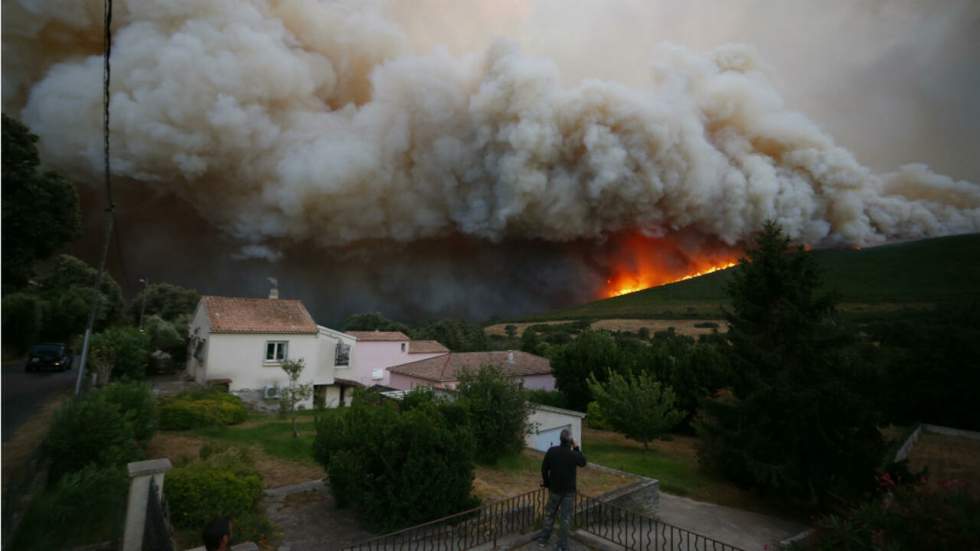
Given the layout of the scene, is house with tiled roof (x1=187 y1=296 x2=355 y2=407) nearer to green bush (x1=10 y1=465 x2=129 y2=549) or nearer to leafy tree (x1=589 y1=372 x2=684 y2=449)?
leafy tree (x1=589 y1=372 x2=684 y2=449)

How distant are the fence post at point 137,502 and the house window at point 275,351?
66.2 feet

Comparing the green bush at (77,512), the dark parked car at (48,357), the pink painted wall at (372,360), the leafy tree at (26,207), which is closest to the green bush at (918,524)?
the green bush at (77,512)

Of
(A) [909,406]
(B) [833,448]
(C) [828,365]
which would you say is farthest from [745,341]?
(A) [909,406]

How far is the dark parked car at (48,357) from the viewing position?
1806cm

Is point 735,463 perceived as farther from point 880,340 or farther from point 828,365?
point 880,340

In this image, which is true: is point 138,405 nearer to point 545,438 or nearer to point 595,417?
point 545,438

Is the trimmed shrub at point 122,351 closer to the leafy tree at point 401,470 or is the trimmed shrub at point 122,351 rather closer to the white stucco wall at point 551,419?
the leafy tree at point 401,470

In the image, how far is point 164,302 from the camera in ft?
134

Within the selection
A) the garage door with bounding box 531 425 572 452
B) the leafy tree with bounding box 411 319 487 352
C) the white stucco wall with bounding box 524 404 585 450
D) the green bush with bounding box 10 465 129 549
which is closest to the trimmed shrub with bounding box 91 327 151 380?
the green bush with bounding box 10 465 129 549

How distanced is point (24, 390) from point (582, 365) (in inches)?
932

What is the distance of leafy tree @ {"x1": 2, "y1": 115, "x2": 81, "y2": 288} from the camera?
4.74 m

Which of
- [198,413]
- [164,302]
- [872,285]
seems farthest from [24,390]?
[872,285]

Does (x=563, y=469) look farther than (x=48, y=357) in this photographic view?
No

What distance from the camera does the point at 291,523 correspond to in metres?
Result: 7.74
